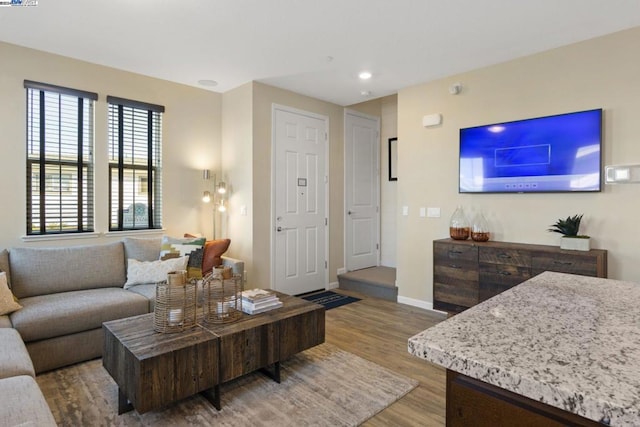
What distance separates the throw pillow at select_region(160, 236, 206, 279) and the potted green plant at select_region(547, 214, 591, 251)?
11.0ft

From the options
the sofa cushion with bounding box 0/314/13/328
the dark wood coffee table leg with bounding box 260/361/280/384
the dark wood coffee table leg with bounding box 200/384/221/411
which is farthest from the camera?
the dark wood coffee table leg with bounding box 260/361/280/384

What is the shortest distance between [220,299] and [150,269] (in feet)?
4.37

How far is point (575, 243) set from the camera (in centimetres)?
301

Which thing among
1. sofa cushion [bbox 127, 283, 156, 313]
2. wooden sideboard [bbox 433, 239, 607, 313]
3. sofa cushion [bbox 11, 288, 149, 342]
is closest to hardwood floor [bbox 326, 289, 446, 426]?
wooden sideboard [bbox 433, 239, 607, 313]

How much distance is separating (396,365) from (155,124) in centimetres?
366

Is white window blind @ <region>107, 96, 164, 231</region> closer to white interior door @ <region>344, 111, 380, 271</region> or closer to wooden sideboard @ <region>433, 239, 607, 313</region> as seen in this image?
white interior door @ <region>344, 111, 380, 271</region>

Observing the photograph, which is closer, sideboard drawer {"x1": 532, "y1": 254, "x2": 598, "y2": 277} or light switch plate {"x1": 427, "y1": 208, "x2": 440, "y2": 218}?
sideboard drawer {"x1": 532, "y1": 254, "x2": 598, "y2": 277}

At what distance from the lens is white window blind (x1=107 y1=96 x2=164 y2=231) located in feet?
12.8

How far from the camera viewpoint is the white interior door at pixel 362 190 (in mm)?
5422

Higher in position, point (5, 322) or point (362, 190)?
point (362, 190)

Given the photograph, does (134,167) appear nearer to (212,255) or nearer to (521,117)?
(212,255)

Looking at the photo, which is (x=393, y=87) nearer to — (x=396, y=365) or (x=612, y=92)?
(x=612, y=92)

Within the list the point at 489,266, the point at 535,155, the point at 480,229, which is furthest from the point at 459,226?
the point at 535,155

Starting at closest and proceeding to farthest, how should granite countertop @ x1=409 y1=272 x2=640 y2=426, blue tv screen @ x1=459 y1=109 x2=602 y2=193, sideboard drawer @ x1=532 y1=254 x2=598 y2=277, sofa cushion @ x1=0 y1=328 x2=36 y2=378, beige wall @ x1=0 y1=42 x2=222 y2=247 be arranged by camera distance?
1. granite countertop @ x1=409 y1=272 x2=640 y2=426
2. sofa cushion @ x1=0 y1=328 x2=36 y2=378
3. sideboard drawer @ x1=532 y1=254 x2=598 y2=277
4. blue tv screen @ x1=459 y1=109 x2=602 y2=193
5. beige wall @ x1=0 y1=42 x2=222 y2=247
